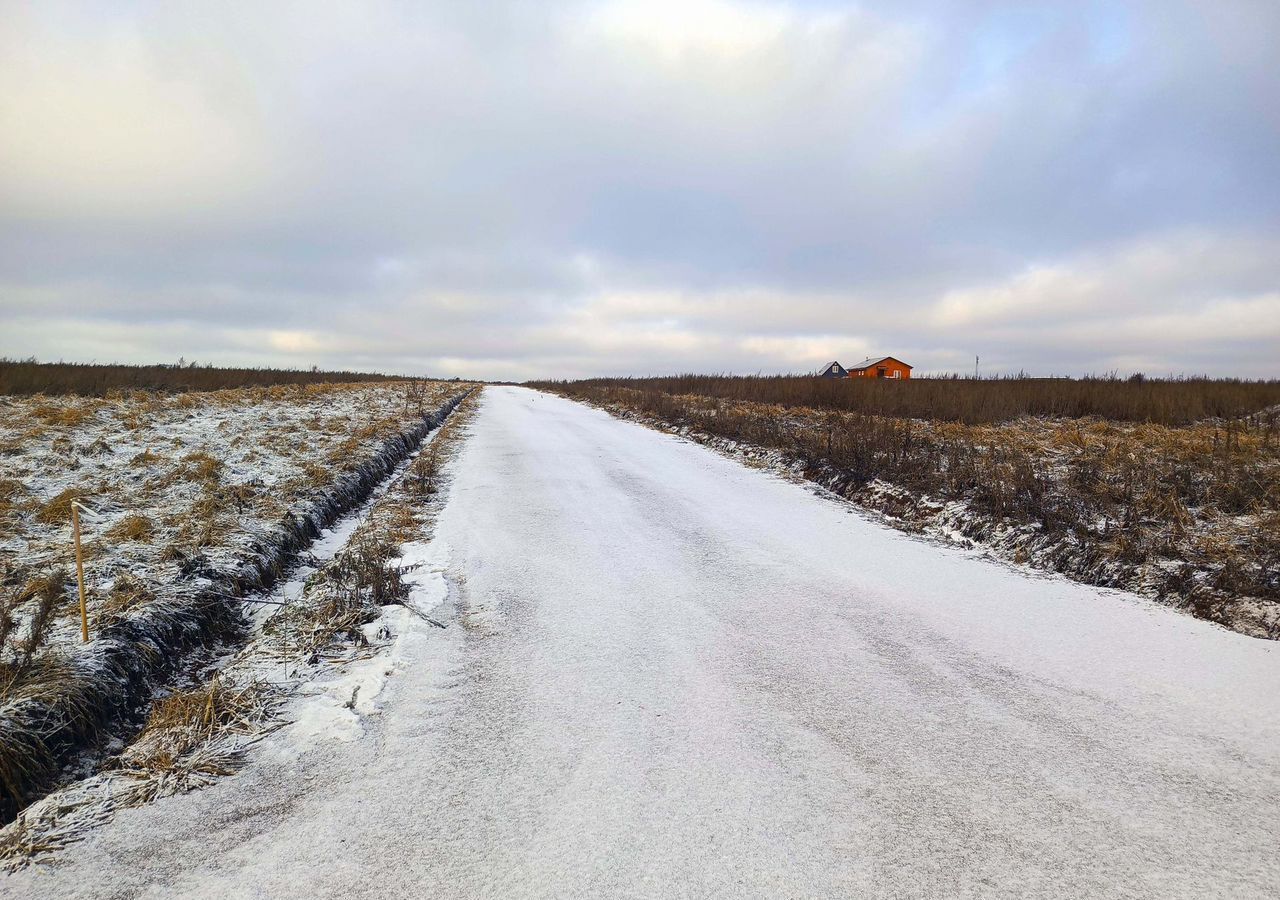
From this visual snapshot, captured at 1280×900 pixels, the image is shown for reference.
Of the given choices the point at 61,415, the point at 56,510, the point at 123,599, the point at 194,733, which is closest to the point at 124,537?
the point at 56,510

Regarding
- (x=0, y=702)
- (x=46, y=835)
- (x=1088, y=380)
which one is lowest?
(x=46, y=835)

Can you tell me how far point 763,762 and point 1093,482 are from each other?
6.09 m

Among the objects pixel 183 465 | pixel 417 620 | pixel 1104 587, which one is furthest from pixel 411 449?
pixel 1104 587

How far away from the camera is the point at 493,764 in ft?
8.39

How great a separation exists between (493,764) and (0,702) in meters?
2.09

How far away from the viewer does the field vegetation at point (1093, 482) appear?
477 cm

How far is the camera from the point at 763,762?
2.57 metres

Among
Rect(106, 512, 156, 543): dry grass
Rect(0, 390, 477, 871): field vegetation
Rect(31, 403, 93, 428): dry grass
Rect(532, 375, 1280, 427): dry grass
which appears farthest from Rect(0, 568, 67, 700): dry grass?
Rect(532, 375, 1280, 427): dry grass

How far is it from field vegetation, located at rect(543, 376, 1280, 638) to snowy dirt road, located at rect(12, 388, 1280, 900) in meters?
0.63

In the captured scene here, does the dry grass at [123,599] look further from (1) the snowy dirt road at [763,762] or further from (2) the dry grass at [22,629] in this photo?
(1) the snowy dirt road at [763,762]

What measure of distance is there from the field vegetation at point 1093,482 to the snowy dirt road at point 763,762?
2.06 ft

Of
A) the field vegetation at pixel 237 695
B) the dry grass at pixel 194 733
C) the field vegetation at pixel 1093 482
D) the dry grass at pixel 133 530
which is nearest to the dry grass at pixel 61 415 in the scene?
the dry grass at pixel 133 530

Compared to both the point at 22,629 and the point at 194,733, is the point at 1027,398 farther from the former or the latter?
the point at 22,629

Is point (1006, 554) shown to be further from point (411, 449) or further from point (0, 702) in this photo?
point (411, 449)
